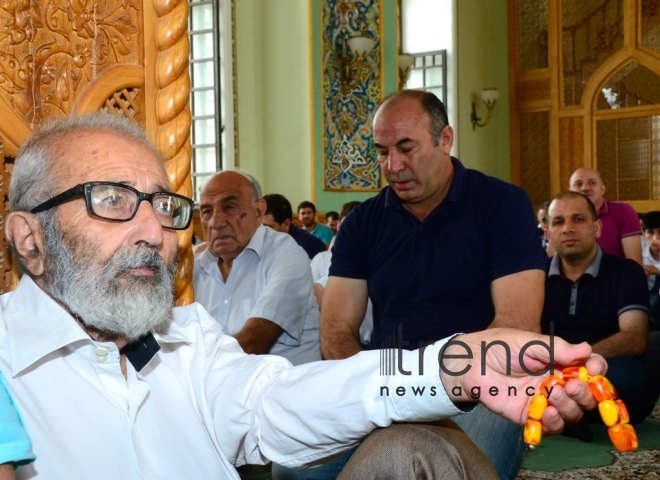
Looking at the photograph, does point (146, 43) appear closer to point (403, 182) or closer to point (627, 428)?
point (403, 182)

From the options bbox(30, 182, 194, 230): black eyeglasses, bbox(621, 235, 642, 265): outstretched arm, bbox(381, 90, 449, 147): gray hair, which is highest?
bbox(381, 90, 449, 147): gray hair

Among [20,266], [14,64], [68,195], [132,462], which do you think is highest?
[14,64]

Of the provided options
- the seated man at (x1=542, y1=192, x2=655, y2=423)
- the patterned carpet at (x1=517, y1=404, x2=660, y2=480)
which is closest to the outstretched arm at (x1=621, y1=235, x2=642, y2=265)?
the seated man at (x1=542, y1=192, x2=655, y2=423)

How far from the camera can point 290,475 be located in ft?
7.29

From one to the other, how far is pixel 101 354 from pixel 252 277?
6.19 ft

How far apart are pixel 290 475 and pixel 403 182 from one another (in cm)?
97

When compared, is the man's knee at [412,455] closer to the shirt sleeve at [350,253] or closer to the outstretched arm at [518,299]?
the outstretched arm at [518,299]

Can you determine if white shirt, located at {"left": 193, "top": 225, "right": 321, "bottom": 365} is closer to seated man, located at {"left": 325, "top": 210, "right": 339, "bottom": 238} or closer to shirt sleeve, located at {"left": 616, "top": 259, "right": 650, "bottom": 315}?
shirt sleeve, located at {"left": 616, "top": 259, "right": 650, "bottom": 315}

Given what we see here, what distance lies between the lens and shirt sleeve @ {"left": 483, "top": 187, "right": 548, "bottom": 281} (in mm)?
2283

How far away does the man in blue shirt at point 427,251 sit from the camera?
230 centimetres

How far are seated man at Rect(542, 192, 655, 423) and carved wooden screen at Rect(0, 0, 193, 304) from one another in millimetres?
2192

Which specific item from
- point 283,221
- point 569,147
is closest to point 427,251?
point 283,221

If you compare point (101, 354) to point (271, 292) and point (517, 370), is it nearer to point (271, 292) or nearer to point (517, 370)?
point (517, 370)

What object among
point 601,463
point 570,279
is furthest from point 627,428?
point 570,279
